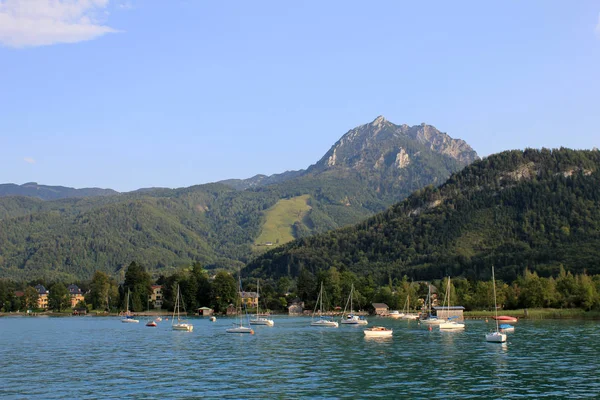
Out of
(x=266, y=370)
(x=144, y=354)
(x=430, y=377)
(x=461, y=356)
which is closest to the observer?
(x=430, y=377)

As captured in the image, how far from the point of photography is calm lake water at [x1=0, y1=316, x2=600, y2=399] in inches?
2152

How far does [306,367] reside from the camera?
70062 mm

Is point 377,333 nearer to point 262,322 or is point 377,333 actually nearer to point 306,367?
point 306,367

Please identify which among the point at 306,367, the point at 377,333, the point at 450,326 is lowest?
the point at 306,367

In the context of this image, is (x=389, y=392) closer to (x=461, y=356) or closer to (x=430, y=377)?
(x=430, y=377)

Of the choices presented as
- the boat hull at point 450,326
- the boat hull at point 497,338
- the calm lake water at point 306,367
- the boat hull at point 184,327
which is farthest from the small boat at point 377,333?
the boat hull at point 184,327

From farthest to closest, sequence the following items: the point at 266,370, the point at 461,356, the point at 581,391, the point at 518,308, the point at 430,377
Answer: the point at 518,308
the point at 461,356
the point at 266,370
the point at 430,377
the point at 581,391

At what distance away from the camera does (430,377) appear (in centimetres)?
6156

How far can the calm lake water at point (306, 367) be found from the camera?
2152 inches

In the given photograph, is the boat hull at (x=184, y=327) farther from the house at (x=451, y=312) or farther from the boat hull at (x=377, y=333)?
the house at (x=451, y=312)

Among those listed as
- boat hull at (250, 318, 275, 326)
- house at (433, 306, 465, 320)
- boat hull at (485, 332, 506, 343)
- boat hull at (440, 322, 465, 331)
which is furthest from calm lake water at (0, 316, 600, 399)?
house at (433, 306, 465, 320)

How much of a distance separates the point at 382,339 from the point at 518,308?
87.7 metres

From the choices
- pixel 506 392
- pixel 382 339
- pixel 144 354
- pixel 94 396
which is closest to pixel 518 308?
pixel 382 339

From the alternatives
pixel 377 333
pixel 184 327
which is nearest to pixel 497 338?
pixel 377 333
